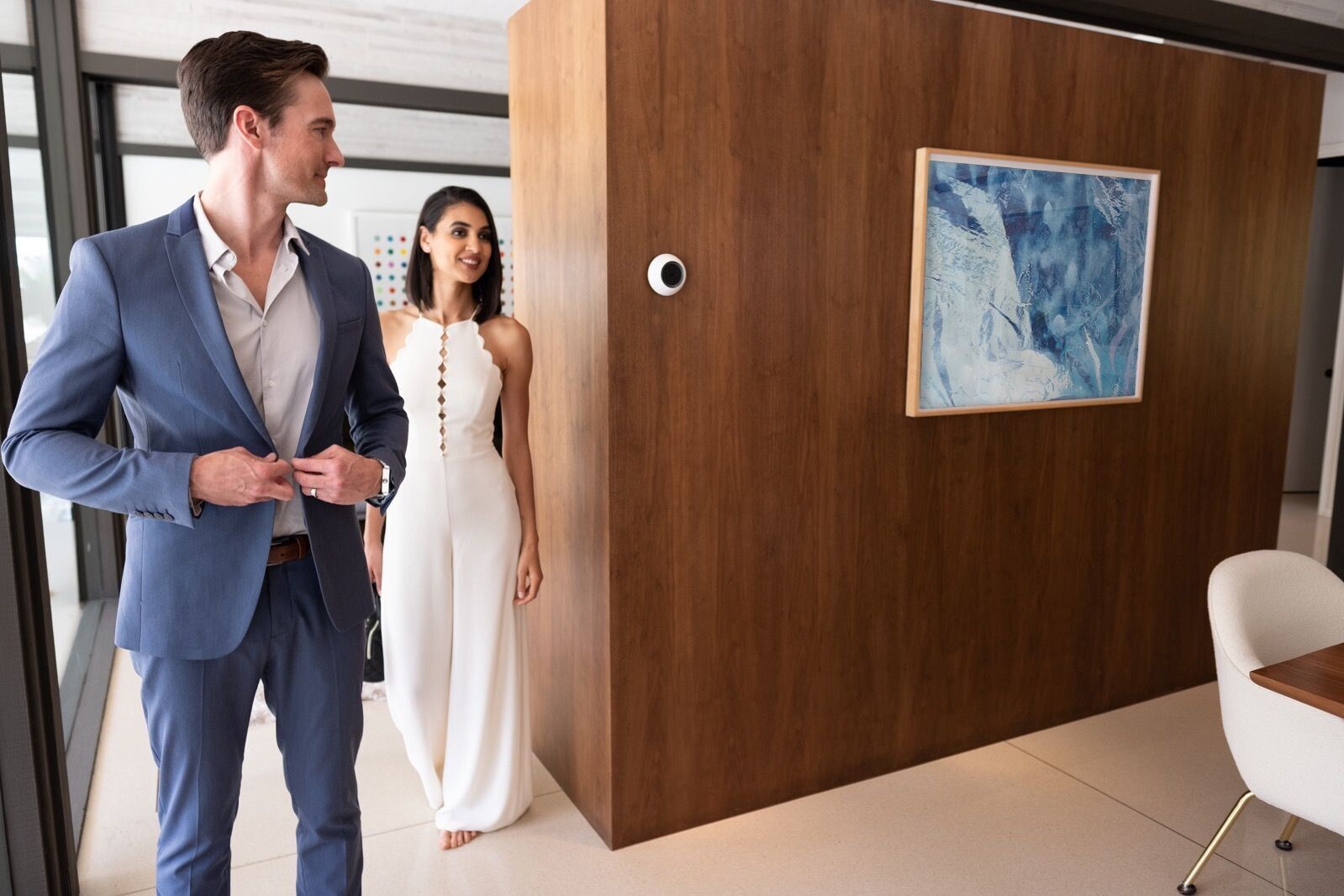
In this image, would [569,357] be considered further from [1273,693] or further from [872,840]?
[1273,693]

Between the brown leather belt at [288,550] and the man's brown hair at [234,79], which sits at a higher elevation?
the man's brown hair at [234,79]

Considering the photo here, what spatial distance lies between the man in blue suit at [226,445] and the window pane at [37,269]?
171 cm

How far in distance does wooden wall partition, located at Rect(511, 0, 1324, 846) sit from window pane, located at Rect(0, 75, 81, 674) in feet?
5.63

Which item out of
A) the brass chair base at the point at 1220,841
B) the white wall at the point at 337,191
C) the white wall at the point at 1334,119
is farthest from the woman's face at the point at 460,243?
the white wall at the point at 1334,119

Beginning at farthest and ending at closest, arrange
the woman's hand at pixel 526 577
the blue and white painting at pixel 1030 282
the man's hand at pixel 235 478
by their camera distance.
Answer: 1. the blue and white painting at pixel 1030 282
2. the woman's hand at pixel 526 577
3. the man's hand at pixel 235 478

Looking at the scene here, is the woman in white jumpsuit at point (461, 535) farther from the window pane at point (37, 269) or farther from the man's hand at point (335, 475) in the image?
the window pane at point (37, 269)

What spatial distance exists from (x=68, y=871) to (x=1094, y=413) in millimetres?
3286

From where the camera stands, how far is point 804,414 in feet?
8.93

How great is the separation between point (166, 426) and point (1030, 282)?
250 cm

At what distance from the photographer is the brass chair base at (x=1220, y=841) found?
7.44ft

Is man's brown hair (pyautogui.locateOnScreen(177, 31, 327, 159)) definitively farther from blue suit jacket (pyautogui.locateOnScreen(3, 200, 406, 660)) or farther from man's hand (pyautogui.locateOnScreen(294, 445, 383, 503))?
man's hand (pyautogui.locateOnScreen(294, 445, 383, 503))

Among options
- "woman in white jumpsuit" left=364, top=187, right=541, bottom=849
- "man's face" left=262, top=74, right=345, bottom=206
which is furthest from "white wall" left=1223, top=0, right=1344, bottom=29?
"man's face" left=262, top=74, right=345, bottom=206

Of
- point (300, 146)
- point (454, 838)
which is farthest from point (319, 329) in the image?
point (454, 838)

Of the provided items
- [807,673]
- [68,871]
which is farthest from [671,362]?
[68,871]
